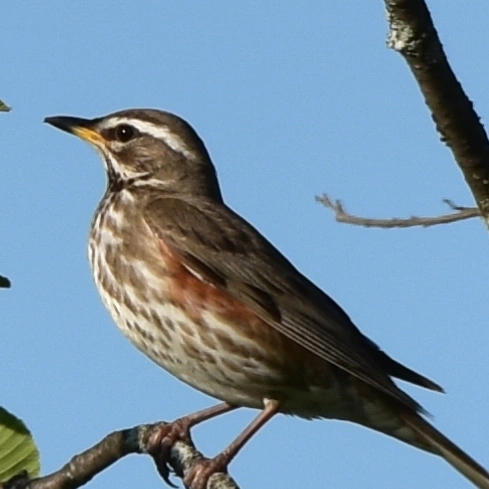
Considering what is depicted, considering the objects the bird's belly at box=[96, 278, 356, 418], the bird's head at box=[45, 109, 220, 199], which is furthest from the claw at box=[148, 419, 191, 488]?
the bird's head at box=[45, 109, 220, 199]

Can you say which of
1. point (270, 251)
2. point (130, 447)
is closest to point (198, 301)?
point (270, 251)

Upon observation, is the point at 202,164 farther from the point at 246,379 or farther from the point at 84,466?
the point at 84,466

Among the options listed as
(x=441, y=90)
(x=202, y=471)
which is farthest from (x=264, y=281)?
(x=441, y=90)

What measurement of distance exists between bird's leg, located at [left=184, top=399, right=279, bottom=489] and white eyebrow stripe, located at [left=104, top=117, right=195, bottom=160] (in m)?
2.57

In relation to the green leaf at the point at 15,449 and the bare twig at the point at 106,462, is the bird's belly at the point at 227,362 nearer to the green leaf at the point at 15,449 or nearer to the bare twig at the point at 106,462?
the bare twig at the point at 106,462

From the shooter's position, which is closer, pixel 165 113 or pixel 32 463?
pixel 32 463

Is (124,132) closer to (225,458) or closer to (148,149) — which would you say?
(148,149)

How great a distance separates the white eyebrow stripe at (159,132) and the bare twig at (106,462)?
11.5ft

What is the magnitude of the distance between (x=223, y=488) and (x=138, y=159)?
443cm

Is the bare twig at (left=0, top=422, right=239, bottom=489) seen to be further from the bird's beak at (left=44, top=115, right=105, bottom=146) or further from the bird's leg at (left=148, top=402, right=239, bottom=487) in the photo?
the bird's beak at (left=44, top=115, right=105, bottom=146)

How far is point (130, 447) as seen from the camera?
7.09 m

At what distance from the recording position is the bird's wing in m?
9.00

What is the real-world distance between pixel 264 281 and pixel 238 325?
734 mm

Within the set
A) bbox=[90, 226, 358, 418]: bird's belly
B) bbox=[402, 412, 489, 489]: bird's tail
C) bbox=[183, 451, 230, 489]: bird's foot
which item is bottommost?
bbox=[402, 412, 489, 489]: bird's tail
